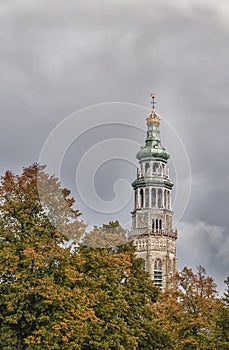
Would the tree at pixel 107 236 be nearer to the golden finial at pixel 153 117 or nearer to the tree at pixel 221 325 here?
the tree at pixel 221 325

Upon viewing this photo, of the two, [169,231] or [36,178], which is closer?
[36,178]

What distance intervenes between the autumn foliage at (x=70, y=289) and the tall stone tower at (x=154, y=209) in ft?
321

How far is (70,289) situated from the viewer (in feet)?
153

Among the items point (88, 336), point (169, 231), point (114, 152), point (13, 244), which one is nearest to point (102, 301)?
point (88, 336)

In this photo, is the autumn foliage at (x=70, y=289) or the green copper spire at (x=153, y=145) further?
the green copper spire at (x=153, y=145)

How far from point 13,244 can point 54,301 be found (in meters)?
4.45

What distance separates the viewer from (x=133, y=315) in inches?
2218

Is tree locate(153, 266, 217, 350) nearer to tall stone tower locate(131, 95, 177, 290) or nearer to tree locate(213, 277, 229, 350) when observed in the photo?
tree locate(213, 277, 229, 350)

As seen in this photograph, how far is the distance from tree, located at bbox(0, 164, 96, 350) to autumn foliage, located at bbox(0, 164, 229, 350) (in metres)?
0.06

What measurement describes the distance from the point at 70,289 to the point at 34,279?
245 cm

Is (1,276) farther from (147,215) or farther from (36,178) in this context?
(147,215)

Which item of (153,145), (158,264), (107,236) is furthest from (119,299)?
(153,145)

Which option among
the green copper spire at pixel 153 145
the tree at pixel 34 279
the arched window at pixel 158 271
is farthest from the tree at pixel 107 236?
the green copper spire at pixel 153 145

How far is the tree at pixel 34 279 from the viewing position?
1770 inches
